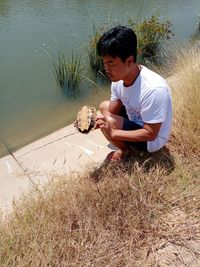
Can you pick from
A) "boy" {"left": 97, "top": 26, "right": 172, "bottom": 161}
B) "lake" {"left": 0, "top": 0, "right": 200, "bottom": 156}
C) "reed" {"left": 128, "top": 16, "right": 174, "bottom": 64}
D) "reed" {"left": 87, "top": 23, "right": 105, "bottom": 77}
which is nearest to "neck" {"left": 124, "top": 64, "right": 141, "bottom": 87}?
"boy" {"left": 97, "top": 26, "right": 172, "bottom": 161}

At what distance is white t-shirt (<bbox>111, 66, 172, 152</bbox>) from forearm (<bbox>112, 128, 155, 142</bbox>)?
0.26 feet

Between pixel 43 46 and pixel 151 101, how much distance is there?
4.12 m

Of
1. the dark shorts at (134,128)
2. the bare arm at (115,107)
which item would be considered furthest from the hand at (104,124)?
the bare arm at (115,107)

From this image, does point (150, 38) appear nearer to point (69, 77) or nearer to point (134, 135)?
point (69, 77)

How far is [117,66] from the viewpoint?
2318 mm

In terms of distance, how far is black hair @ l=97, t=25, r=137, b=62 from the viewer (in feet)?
7.22

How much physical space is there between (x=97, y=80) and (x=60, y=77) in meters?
0.59

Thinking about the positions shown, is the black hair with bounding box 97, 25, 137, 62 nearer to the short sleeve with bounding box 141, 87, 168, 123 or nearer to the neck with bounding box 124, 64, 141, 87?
the neck with bounding box 124, 64, 141, 87

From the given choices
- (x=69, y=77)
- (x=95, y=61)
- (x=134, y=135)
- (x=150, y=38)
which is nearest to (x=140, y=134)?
(x=134, y=135)

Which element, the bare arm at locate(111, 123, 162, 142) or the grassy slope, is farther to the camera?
the bare arm at locate(111, 123, 162, 142)

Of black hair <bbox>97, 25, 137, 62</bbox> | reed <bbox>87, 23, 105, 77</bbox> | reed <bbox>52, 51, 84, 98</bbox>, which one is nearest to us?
black hair <bbox>97, 25, 137, 62</bbox>

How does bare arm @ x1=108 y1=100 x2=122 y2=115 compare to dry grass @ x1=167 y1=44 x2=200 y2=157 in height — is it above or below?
above

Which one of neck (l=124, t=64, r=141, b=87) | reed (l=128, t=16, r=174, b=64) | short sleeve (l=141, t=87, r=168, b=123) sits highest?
neck (l=124, t=64, r=141, b=87)

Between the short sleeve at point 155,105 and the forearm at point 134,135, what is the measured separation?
0.10m
